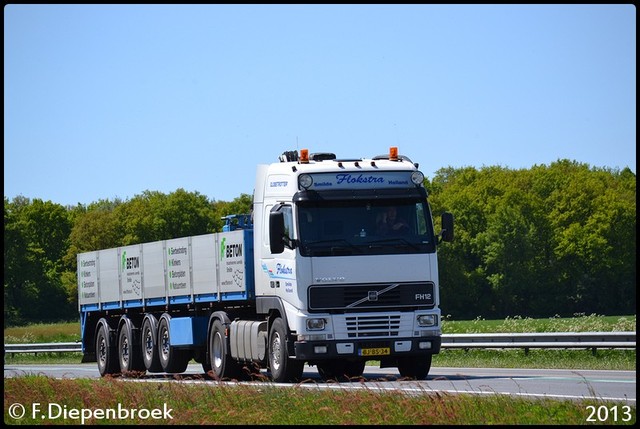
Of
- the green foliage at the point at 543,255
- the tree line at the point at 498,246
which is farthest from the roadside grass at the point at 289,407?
the green foliage at the point at 543,255

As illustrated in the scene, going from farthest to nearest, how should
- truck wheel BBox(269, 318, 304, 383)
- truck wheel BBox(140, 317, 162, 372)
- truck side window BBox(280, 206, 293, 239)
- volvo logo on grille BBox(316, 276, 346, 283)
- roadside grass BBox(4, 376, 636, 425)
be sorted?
truck wheel BBox(140, 317, 162, 372) → truck wheel BBox(269, 318, 304, 383) → truck side window BBox(280, 206, 293, 239) → volvo logo on grille BBox(316, 276, 346, 283) → roadside grass BBox(4, 376, 636, 425)

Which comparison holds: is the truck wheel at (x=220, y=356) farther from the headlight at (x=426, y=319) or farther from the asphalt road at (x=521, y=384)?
the headlight at (x=426, y=319)

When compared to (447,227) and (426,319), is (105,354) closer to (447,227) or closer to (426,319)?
(426,319)

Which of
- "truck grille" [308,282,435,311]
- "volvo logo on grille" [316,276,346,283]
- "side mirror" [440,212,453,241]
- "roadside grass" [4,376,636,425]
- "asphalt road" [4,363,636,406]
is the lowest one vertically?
"asphalt road" [4,363,636,406]

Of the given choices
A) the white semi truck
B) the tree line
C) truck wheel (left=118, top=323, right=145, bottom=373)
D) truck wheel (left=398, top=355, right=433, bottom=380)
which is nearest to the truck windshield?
the white semi truck

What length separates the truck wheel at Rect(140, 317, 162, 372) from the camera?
27.8m

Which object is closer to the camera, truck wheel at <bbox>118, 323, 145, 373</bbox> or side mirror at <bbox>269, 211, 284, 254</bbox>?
side mirror at <bbox>269, 211, 284, 254</bbox>

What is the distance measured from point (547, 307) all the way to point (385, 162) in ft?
299

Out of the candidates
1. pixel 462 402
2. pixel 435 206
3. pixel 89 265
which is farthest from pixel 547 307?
pixel 462 402

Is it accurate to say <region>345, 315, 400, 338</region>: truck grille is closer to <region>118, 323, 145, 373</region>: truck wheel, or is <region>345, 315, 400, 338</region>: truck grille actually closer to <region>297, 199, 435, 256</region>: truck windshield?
<region>297, 199, 435, 256</region>: truck windshield

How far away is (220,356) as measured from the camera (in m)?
24.8

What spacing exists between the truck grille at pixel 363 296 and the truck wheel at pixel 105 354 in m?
9.99

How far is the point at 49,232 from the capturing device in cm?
13125

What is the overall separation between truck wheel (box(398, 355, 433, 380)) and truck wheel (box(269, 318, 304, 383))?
1918 millimetres
